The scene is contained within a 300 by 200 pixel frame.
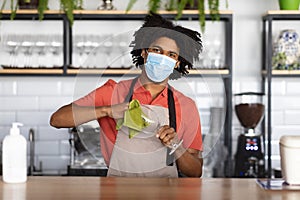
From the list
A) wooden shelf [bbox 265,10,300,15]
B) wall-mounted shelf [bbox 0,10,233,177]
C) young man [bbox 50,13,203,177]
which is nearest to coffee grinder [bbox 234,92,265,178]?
wall-mounted shelf [bbox 0,10,233,177]

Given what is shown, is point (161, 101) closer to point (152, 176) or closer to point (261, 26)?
point (152, 176)

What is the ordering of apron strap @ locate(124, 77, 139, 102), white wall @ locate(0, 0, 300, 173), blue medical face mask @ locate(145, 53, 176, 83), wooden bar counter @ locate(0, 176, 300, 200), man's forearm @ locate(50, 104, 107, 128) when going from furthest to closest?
white wall @ locate(0, 0, 300, 173) → apron strap @ locate(124, 77, 139, 102) → man's forearm @ locate(50, 104, 107, 128) → blue medical face mask @ locate(145, 53, 176, 83) → wooden bar counter @ locate(0, 176, 300, 200)

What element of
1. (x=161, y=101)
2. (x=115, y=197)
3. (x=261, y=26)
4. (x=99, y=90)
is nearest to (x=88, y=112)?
(x=99, y=90)

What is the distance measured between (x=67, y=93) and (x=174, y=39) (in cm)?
199

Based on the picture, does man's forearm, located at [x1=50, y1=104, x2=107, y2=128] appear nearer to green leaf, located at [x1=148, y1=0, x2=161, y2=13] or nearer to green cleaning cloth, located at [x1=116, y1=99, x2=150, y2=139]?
green cleaning cloth, located at [x1=116, y1=99, x2=150, y2=139]

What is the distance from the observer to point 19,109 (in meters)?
4.14

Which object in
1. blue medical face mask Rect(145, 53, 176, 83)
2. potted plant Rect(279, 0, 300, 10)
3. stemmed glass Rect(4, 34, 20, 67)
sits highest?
potted plant Rect(279, 0, 300, 10)

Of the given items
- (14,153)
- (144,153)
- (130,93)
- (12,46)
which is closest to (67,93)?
(12,46)

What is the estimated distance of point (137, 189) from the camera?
6.49 feet

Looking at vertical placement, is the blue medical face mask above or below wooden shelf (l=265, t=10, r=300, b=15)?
below

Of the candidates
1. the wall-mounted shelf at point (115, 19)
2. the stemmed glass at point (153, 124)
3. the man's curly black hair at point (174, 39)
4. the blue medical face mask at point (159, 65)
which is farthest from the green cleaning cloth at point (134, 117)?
the wall-mounted shelf at point (115, 19)

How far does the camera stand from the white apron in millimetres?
2365

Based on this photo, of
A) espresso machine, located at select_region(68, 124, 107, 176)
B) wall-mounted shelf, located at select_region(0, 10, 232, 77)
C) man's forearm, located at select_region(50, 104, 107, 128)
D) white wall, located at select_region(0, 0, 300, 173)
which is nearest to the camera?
man's forearm, located at select_region(50, 104, 107, 128)

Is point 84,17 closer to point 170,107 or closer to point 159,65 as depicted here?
point 170,107
